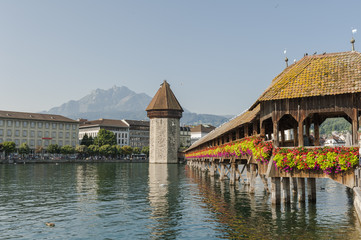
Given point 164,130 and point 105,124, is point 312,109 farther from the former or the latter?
point 105,124

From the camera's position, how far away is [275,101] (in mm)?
19078

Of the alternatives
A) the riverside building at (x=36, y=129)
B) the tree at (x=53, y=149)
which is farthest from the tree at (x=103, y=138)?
the tree at (x=53, y=149)

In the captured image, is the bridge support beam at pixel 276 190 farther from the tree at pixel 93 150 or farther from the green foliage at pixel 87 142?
the green foliage at pixel 87 142

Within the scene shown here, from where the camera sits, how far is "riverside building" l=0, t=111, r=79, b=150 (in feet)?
423

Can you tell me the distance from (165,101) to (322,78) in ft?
336

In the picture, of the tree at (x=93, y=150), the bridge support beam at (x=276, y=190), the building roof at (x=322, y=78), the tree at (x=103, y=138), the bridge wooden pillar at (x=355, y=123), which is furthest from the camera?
the tree at (x=103, y=138)

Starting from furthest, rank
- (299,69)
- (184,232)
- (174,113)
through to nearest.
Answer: (174,113) → (299,69) → (184,232)

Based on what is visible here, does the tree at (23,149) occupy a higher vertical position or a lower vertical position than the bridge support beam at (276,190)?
higher

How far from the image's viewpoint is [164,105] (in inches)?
4710

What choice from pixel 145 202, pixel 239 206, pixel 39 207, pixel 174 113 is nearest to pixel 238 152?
pixel 239 206

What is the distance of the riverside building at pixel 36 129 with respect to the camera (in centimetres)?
12900

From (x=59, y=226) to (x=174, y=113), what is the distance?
103 metres

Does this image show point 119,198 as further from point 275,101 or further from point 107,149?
point 107,149

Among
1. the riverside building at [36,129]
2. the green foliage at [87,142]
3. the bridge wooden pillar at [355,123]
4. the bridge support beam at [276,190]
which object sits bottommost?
the bridge support beam at [276,190]
